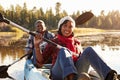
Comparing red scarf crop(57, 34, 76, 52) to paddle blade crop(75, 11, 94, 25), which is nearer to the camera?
red scarf crop(57, 34, 76, 52)

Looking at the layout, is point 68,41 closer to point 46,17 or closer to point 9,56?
point 9,56

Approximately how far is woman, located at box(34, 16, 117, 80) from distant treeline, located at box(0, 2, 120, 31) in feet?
197

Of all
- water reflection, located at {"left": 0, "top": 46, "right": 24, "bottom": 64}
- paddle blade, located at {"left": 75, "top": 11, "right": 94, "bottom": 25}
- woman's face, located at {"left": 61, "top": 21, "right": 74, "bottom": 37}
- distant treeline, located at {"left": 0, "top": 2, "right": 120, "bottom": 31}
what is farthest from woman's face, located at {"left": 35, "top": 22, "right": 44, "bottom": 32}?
distant treeline, located at {"left": 0, "top": 2, "right": 120, "bottom": 31}

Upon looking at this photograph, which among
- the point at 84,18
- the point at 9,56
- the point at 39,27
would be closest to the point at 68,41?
the point at 84,18

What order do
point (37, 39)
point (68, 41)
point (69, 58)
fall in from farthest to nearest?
point (68, 41)
point (37, 39)
point (69, 58)

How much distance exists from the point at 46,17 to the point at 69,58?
2701 inches

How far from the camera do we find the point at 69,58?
5.10 m

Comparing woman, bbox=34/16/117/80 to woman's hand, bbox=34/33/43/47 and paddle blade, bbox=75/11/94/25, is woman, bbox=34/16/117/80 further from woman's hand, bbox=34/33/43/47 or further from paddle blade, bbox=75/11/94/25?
paddle blade, bbox=75/11/94/25

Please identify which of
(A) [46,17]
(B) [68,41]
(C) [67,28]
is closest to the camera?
(C) [67,28]

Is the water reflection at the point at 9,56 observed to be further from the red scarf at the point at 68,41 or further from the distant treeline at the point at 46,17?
the distant treeline at the point at 46,17

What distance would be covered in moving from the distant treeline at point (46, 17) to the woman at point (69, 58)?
60164 millimetres

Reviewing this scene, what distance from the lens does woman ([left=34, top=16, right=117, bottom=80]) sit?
4.98 m

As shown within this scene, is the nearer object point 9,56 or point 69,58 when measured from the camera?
point 69,58

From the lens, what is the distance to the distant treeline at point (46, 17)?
70000 mm
